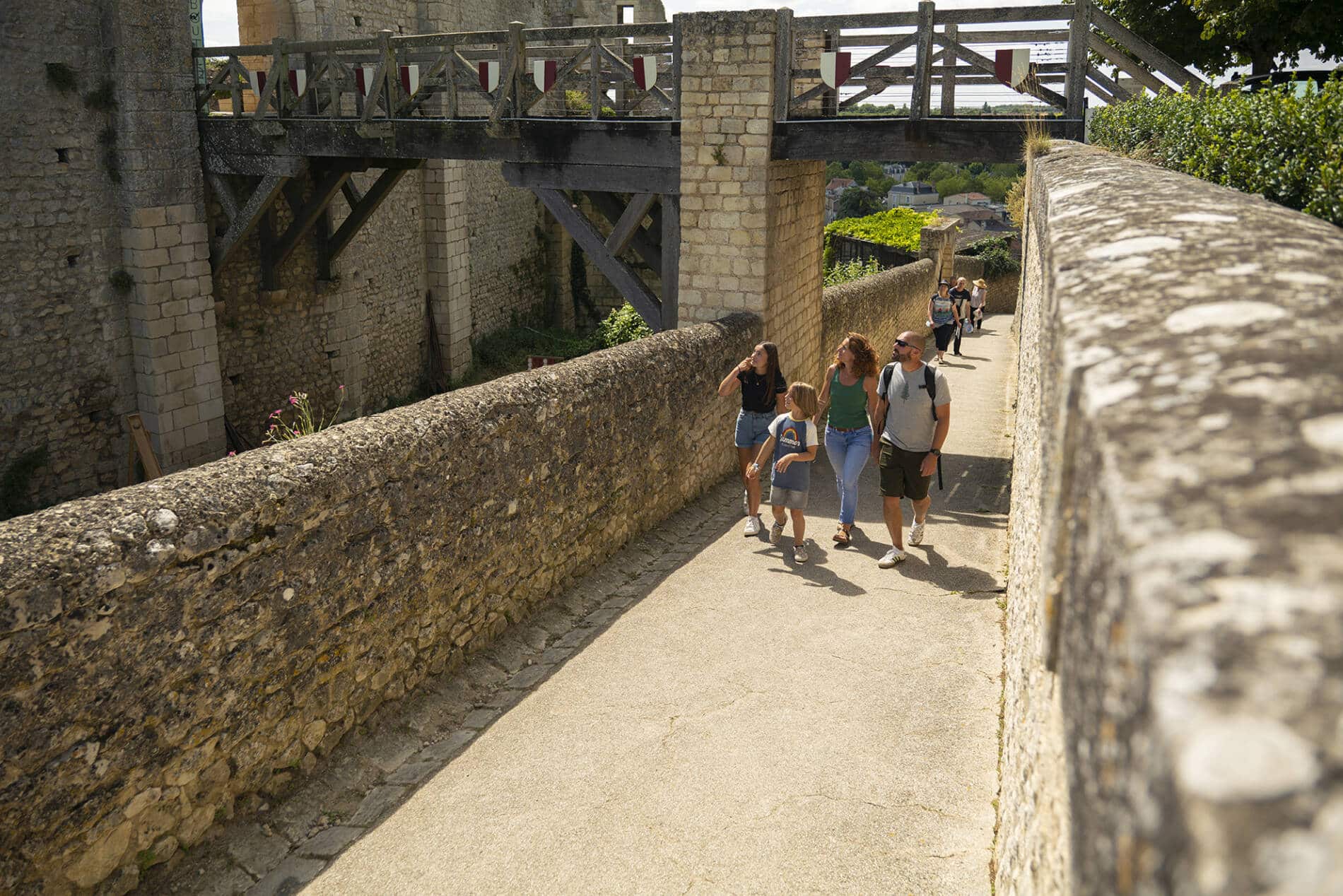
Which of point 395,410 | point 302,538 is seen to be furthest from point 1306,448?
point 395,410

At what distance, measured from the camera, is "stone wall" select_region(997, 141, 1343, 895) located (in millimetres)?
725

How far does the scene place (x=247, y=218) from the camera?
482 inches

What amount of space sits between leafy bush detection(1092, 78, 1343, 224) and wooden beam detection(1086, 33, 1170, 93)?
5.98ft

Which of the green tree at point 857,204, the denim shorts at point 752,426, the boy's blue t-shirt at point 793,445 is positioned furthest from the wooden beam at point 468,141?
the green tree at point 857,204

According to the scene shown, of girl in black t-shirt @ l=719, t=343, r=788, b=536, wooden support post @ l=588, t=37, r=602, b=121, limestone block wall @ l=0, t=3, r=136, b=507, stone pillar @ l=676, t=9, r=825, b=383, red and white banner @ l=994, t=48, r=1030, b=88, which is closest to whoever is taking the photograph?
girl in black t-shirt @ l=719, t=343, r=788, b=536

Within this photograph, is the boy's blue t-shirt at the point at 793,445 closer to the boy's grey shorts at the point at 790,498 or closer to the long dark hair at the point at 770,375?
the boy's grey shorts at the point at 790,498

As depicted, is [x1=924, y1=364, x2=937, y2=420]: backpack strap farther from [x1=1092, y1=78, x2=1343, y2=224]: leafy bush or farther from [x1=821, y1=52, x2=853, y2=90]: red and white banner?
[x1=821, y1=52, x2=853, y2=90]: red and white banner

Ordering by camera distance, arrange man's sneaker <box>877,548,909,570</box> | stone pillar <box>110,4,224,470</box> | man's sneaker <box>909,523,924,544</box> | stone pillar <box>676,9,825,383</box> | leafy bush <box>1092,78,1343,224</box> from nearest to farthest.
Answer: leafy bush <box>1092,78,1343,224</box>
man's sneaker <box>877,548,909,570</box>
man's sneaker <box>909,523,924,544</box>
stone pillar <box>676,9,825,383</box>
stone pillar <box>110,4,224,470</box>

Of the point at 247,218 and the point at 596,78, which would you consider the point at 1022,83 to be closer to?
the point at 596,78

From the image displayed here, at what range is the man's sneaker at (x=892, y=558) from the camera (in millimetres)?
6652

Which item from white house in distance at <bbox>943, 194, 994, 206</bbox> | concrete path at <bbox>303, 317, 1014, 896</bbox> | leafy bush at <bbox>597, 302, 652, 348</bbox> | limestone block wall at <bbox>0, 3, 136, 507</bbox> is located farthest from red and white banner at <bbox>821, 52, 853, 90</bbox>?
white house in distance at <bbox>943, 194, 994, 206</bbox>

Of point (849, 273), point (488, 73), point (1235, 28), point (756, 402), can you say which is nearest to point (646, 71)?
point (488, 73)

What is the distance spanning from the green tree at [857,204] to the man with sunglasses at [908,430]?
62.2 m

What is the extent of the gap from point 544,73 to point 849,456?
5291 millimetres
